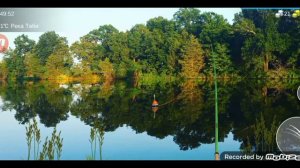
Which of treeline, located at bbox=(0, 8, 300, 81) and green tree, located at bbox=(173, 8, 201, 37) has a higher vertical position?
green tree, located at bbox=(173, 8, 201, 37)

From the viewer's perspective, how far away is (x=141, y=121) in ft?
33.5

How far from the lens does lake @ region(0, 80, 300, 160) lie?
21.7ft

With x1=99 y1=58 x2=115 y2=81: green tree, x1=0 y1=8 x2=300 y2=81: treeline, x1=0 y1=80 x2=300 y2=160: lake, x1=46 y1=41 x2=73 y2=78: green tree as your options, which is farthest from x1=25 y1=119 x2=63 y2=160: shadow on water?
x1=99 y1=58 x2=115 y2=81: green tree

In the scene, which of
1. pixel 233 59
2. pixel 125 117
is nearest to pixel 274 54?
pixel 233 59

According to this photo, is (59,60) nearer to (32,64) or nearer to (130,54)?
(32,64)

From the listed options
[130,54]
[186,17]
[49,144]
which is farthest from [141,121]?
[49,144]

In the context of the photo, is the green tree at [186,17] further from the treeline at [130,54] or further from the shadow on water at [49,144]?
the shadow on water at [49,144]

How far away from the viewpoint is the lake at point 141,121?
6.60 metres

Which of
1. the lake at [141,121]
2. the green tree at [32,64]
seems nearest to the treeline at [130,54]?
the green tree at [32,64]

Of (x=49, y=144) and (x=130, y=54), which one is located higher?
(x=130, y=54)

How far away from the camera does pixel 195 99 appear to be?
14.5 m

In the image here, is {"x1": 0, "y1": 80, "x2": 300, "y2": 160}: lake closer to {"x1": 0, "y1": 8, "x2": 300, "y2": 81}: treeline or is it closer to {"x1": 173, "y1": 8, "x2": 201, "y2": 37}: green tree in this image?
{"x1": 0, "y1": 8, "x2": 300, "y2": 81}: treeline

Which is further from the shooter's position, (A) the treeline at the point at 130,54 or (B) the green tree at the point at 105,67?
Result: (B) the green tree at the point at 105,67
